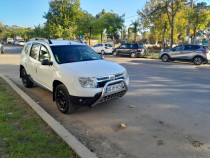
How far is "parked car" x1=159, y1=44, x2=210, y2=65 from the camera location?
14.0m

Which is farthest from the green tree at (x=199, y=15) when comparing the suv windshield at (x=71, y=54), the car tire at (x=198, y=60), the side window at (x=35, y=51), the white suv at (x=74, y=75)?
the side window at (x=35, y=51)

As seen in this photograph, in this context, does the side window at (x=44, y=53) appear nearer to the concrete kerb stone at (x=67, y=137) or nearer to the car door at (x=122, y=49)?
the concrete kerb stone at (x=67, y=137)

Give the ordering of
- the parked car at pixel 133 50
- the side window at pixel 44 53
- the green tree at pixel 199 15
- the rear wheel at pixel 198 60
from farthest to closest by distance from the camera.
→ the parked car at pixel 133 50 < the green tree at pixel 199 15 < the rear wheel at pixel 198 60 < the side window at pixel 44 53

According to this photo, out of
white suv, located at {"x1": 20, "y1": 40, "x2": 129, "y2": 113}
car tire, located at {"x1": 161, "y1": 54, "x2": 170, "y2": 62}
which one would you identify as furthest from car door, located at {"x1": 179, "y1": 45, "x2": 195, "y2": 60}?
white suv, located at {"x1": 20, "y1": 40, "x2": 129, "y2": 113}

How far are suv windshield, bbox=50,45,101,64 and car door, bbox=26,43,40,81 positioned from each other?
3.06 feet

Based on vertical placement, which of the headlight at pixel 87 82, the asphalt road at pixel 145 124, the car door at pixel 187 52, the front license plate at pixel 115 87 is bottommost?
the asphalt road at pixel 145 124

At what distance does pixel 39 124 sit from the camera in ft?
11.9

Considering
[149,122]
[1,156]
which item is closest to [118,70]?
[149,122]

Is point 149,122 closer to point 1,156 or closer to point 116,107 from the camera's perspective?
point 116,107

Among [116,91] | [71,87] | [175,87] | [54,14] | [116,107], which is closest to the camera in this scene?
[71,87]

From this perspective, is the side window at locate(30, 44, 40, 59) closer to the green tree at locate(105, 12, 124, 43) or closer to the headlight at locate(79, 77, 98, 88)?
the headlight at locate(79, 77, 98, 88)

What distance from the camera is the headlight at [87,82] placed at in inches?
148

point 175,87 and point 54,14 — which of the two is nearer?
point 175,87

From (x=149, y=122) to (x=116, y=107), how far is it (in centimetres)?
110
